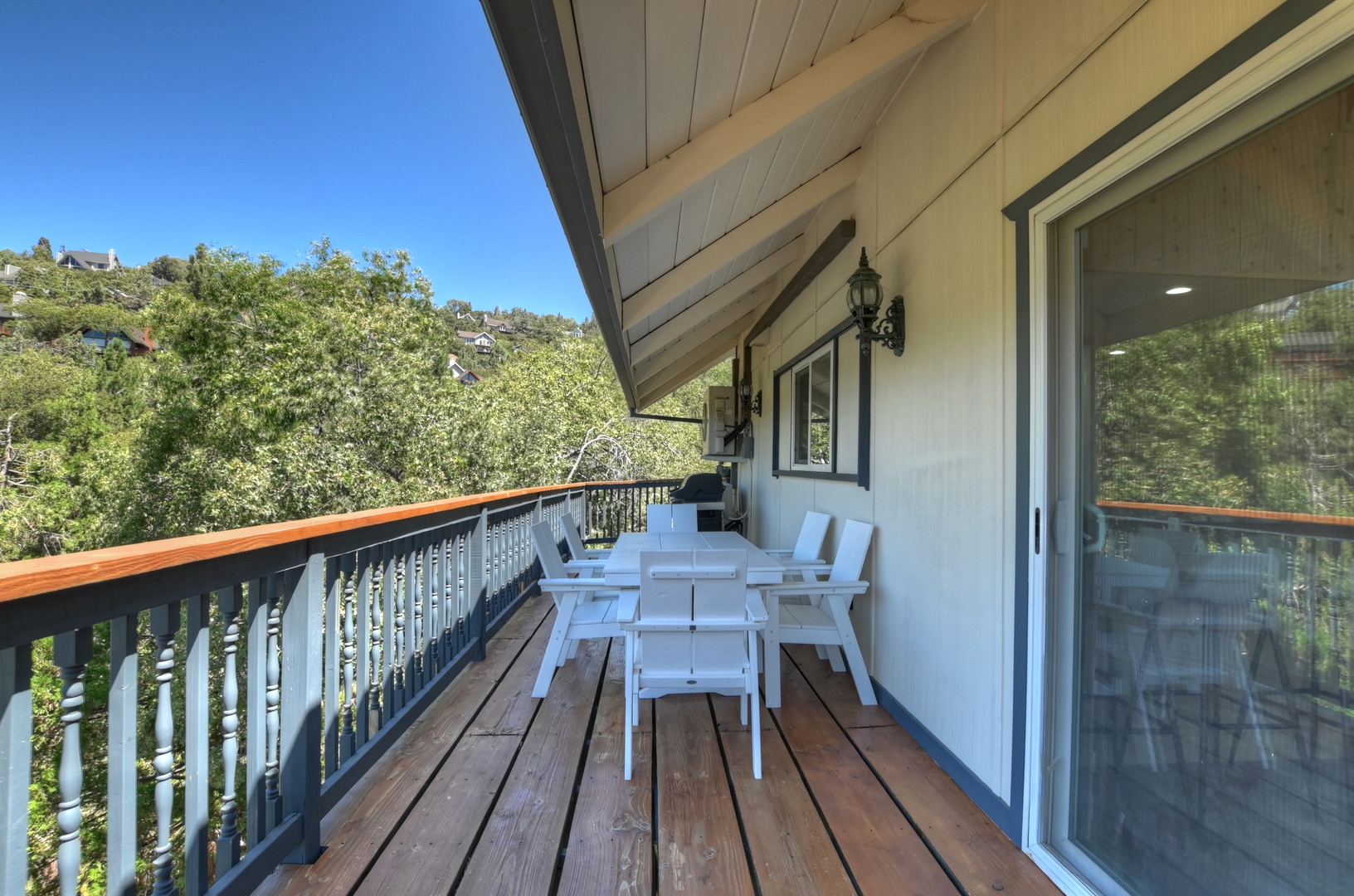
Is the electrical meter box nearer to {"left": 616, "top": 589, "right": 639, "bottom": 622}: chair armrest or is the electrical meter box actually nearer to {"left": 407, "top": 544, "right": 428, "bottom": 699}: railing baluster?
{"left": 616, "top": 589, "right": 639, "bottom": 622}: chair armrest

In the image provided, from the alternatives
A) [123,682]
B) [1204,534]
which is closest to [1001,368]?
[1204,534]

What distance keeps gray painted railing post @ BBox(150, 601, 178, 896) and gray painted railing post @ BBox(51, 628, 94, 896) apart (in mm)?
168

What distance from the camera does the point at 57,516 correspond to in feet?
46.4

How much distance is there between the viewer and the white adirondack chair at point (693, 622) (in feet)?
7.72

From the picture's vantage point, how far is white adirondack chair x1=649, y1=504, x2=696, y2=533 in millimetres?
5645

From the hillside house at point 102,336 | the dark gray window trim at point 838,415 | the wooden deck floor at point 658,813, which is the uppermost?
the hillside house at point 102,336

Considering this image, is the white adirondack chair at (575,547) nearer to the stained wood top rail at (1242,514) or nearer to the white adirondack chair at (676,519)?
the white adirondack chair at (676,519)

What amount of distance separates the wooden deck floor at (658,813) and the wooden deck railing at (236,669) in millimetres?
198

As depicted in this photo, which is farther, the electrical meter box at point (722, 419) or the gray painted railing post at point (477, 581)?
the electrical meter box at point (722, 419)

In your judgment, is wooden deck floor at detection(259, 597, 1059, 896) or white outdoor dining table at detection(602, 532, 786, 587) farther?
white outdoor dining table at detection(602, 532, 786, 587)

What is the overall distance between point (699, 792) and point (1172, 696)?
4.78ft

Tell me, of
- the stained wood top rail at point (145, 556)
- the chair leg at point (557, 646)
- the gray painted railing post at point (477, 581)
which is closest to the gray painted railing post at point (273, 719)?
the stained wood top rail at point (145, 556)

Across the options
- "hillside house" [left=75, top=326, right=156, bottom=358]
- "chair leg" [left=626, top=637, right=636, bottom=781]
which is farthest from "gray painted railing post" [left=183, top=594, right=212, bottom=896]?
"hillside house" [left=75, top=326, right=156, bottom=358]

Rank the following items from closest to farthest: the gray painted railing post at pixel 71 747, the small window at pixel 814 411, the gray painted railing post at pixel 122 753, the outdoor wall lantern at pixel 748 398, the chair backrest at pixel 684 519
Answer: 1. the gray painted railing post at pixel 71 747
2. the gray painted railing post at pixel 122 753
3. the small window at pixel 814 411
4. the chair backrest at pixel 684 519
5. the outdoor wall lantern at pixel 748 398
